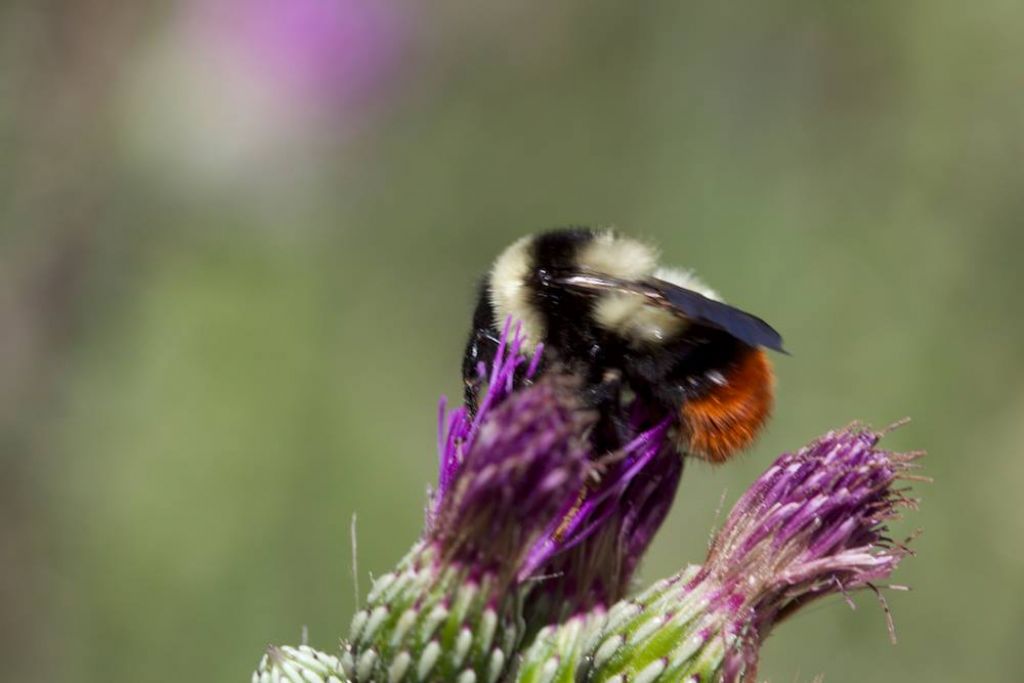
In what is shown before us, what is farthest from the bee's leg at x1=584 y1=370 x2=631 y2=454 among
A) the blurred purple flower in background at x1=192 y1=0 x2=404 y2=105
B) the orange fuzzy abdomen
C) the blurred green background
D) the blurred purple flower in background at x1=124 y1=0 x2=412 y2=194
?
the blurred purple flower in background at x1=192 y1=0 x2=404 y2=105

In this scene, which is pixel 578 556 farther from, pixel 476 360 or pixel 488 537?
pixel 476 360

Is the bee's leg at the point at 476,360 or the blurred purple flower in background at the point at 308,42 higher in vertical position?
the blurred purple flower in background at the point at 308,42

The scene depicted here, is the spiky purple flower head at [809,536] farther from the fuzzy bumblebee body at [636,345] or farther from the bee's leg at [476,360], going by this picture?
the bee's leg at [476,360]

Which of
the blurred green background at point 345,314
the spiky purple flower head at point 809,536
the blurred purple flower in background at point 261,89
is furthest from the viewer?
the blurred purple flower in background at point 261,89

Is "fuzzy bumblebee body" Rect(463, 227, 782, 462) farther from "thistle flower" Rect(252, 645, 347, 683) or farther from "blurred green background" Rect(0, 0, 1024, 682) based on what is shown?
"blurred green background" Rect(0, 0, 1024, 682)

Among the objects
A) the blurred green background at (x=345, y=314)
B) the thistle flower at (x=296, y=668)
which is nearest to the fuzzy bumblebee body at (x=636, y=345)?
the thistle flower at (x=296, y=668)

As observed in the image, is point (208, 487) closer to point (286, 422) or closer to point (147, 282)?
point (286, 422)

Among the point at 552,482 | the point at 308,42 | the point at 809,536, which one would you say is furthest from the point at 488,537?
the point at 308,42
